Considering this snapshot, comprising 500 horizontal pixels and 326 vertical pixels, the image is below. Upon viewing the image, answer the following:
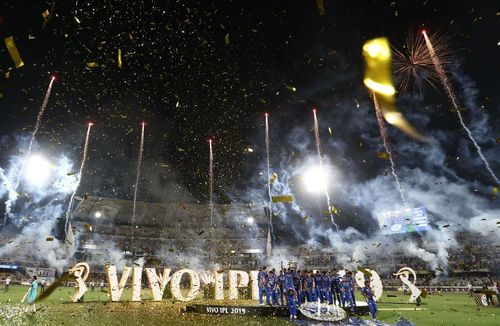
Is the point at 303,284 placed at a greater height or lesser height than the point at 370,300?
greater

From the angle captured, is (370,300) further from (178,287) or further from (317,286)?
(178,287)

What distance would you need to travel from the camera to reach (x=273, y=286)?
50.1 ft

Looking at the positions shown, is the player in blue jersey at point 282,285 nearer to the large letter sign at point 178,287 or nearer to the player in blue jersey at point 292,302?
the player in blue jersey at point 292,302

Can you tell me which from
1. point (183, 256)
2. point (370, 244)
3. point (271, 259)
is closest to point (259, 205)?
point (271, 259)

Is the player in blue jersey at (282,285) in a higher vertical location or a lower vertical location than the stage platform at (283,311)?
higher

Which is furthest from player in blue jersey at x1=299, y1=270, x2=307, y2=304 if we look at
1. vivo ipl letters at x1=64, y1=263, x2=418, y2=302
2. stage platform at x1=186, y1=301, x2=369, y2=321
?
vivo ipl letters at x1=64, y1=263, x2=418, y2=302

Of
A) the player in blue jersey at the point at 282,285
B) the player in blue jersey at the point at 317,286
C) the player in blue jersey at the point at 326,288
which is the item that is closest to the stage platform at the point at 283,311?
the player in blue jersey at the point at 326,288

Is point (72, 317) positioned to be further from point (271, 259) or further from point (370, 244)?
point (370, 244)

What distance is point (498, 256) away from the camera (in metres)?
44.9

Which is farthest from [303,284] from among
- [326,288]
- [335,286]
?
[335,286]

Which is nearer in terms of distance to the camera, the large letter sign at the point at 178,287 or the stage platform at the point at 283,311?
the stage platform at the point at 283,311

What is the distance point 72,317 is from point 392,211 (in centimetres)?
5221

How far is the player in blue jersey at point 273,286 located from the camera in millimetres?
15180

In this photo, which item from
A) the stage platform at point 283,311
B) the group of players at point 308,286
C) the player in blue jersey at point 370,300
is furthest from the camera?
the group of players at point 308,286
